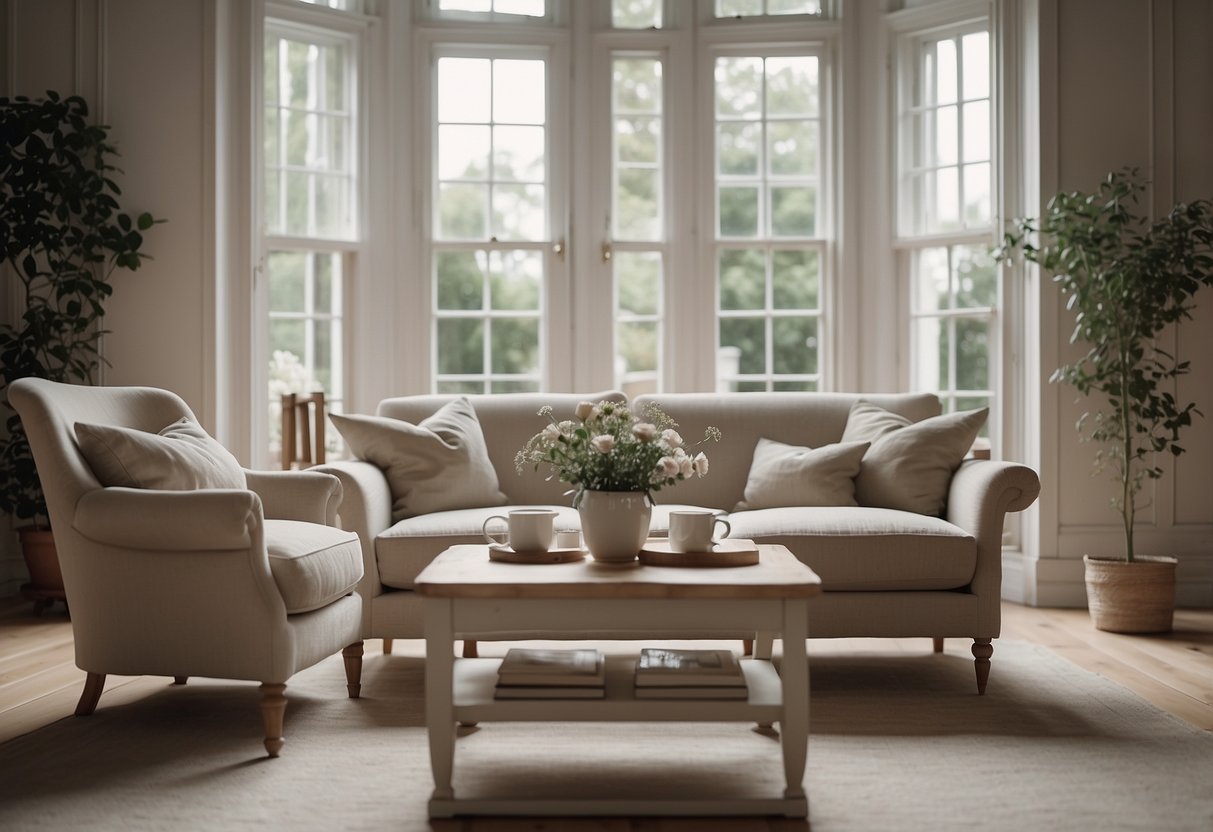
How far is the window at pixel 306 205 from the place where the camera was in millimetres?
5250

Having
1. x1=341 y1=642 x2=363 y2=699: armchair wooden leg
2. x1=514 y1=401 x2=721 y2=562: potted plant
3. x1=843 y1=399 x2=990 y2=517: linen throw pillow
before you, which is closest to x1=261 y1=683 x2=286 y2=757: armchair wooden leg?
x1=341 y1=642 x2=363 y2=699: armchair wooden leg

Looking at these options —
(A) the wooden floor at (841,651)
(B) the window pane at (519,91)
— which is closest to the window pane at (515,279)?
(B) the window pane at (519,91)

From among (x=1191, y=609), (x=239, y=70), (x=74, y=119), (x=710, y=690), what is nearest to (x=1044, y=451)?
(x=1191, y=609)

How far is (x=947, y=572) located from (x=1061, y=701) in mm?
483

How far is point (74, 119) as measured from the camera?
15.3ft

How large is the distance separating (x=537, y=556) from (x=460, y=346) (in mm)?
2944

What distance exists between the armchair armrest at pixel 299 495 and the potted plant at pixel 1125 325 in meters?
2.99

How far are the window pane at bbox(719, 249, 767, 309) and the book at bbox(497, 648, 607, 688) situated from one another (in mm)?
3345

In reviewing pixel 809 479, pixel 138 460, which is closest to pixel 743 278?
pixel 809 479

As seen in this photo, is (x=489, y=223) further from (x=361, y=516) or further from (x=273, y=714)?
(x=273, y=714)

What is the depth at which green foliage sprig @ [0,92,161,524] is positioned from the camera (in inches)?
181

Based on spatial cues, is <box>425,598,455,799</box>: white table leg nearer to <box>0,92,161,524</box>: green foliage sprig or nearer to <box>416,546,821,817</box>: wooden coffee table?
<box>416,546,821,817</box>: wooden coffee table

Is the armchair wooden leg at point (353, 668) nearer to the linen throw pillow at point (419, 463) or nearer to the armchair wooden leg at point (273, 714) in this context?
the armchair wooden leg at point (273, 714)

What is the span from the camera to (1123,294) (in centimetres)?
446
